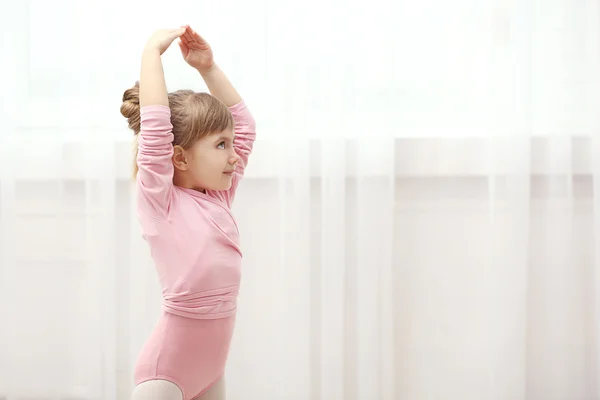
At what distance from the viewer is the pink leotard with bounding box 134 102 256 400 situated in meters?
1.02

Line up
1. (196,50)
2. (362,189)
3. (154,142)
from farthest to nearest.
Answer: (362,189) → (196,50) → (154,142)

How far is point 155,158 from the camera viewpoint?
39.7 inches

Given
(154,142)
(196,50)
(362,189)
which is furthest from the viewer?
(362,189)

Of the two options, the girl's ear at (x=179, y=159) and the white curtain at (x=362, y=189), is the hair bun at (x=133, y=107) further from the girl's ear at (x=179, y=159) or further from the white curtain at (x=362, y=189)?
the white curtain at (x=362, y=189)

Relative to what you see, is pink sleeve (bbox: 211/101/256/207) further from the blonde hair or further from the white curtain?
the white curtain

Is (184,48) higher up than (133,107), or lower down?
higher up

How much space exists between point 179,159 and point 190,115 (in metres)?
0.08

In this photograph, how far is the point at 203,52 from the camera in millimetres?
1163

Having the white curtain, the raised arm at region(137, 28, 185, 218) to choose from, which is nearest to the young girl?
the raised arm at region(137, 28, 185, 218)

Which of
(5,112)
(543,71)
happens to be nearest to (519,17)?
(543,71)

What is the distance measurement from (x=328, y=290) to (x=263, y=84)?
55cm

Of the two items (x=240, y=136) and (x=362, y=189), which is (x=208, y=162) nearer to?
(x=240, y=136)

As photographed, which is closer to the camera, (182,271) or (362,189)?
(182,271)

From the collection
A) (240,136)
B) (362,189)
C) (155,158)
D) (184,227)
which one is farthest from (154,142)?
(362,189)
